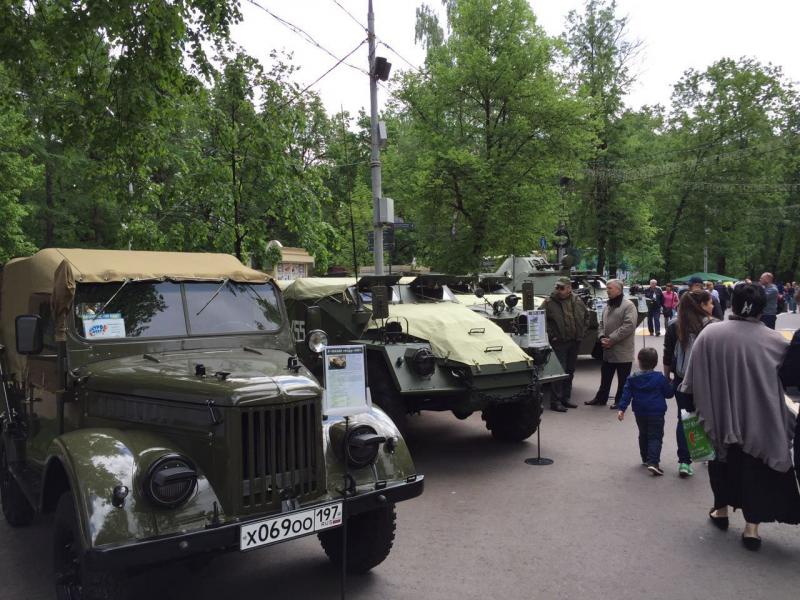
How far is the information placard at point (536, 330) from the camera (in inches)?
300

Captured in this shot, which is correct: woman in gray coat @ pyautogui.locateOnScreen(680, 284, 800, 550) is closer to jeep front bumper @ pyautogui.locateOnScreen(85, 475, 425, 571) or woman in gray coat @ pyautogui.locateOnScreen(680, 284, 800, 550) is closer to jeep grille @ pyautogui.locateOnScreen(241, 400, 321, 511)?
jeep grille @ pyautogui.locateOnScreen(241, 400, 321, 511)

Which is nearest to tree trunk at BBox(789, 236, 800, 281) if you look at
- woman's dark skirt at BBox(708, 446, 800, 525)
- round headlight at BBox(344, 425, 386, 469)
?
woman's dark skirt at BBox(708, 446, 800, 525)

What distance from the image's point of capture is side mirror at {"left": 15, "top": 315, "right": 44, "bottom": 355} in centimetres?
410

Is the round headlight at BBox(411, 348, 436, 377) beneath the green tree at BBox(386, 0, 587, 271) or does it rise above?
beneath

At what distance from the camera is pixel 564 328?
30.4ft

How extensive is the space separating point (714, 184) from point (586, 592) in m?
34.6

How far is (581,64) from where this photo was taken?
29.4 metres

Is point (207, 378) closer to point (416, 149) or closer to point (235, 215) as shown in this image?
point (235, 215)

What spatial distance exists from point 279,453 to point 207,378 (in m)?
0.57

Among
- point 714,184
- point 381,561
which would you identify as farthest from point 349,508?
point 714,184

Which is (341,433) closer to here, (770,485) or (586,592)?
(586,592)

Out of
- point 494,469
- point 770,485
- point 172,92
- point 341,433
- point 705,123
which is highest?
point 705,123

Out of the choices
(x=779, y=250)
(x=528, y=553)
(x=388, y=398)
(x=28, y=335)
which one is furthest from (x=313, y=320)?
(x=779, y=250)

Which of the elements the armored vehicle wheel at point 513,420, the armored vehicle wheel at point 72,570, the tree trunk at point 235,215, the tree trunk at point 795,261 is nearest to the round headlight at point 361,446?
the armored vehicle wheel at point 72,570
